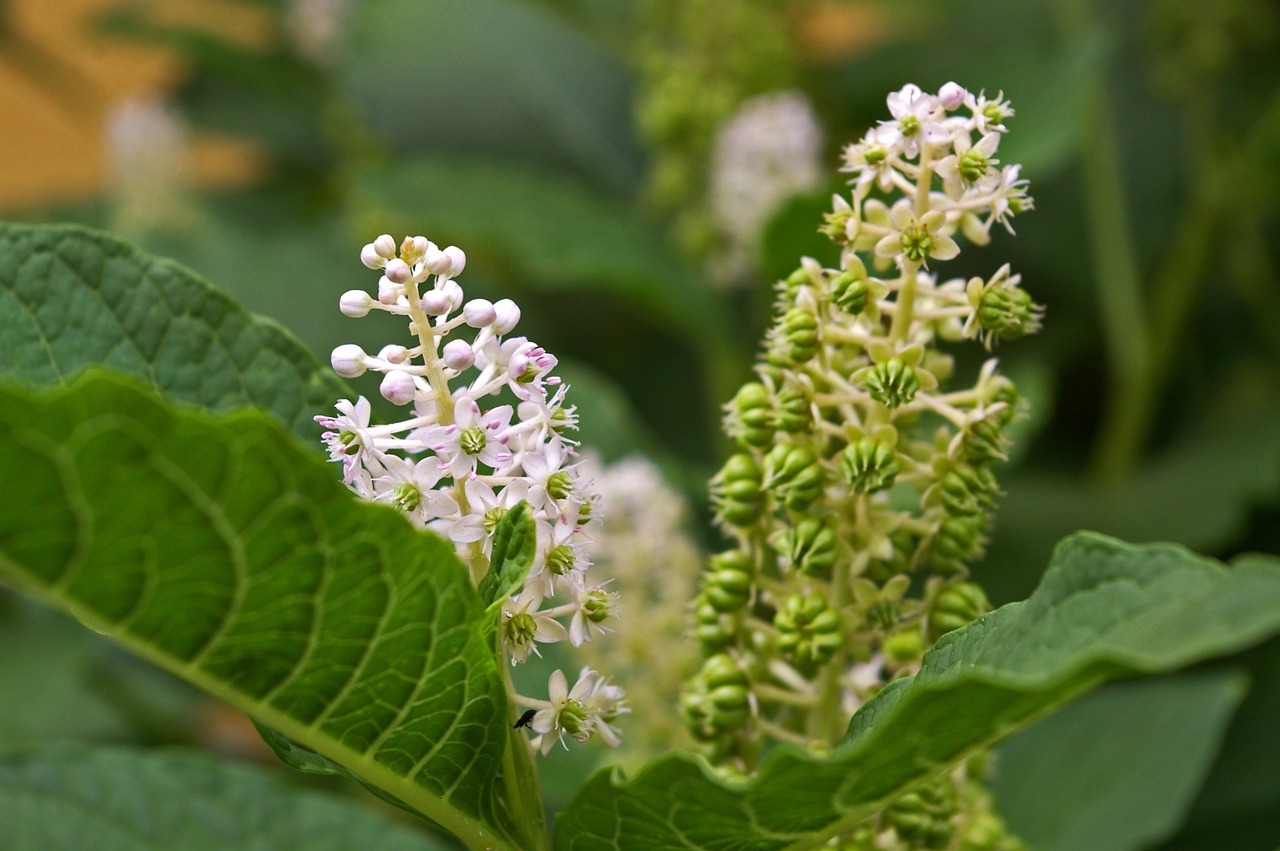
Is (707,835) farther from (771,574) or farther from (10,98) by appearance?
(10,98)

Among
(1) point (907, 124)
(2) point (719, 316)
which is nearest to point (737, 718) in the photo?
(1) point (907, 124)

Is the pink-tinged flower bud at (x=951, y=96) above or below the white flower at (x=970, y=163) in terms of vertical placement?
above

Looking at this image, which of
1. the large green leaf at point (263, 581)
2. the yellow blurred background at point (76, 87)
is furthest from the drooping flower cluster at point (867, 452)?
the yellow blurred background at point (76, 87)

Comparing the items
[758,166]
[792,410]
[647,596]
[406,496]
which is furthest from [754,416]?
[758,166]

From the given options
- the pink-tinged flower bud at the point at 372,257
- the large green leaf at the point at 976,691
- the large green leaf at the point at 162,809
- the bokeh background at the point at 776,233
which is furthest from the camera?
the bokeh background at the point at 776,233

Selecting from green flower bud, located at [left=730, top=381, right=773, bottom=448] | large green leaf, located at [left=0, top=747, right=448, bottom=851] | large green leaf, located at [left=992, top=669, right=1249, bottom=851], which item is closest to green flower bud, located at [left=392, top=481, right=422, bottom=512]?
green flower bud, located at [left=730, top=381, right=773, bottom=448]

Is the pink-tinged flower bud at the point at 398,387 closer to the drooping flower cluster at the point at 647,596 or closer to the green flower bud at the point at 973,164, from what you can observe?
the green flower bud at the point at 973,164

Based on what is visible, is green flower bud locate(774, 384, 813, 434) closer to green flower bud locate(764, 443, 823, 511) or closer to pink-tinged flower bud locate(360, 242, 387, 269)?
green flower bud locate(764, 443, 823, 511)
